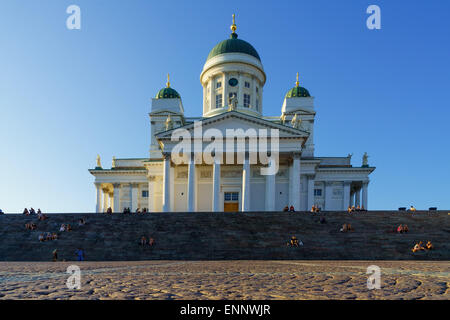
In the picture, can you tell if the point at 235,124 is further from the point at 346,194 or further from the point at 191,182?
the point at 346,194

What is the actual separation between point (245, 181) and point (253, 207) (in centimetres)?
559

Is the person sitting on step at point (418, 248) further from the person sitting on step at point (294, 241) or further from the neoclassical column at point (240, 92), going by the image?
the neoclassical column at point (240, 92)

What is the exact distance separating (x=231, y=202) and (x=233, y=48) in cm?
2472

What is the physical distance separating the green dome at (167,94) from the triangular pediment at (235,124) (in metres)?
16.0

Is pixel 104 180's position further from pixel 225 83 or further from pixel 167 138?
pixel 225 83

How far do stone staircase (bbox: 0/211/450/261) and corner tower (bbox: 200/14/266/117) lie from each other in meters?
25.7

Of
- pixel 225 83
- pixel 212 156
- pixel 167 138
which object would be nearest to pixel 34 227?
pixel 167 138

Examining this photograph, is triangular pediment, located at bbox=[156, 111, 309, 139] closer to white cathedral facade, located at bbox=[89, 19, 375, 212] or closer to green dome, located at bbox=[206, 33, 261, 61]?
white cathedral facade, located at bbox=[89, 19, 375, 212]

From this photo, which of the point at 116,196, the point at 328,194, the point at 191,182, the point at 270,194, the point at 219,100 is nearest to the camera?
the point at 270,194

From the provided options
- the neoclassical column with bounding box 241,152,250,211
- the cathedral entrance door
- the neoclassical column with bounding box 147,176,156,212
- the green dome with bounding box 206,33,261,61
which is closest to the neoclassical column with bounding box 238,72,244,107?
the green dome with bounding box 206,33,261,61

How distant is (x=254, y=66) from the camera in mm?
50250

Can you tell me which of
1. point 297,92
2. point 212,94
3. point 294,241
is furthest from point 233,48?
point 294,241

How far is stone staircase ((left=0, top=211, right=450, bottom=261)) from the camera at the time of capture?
741 inches

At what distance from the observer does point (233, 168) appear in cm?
3912
